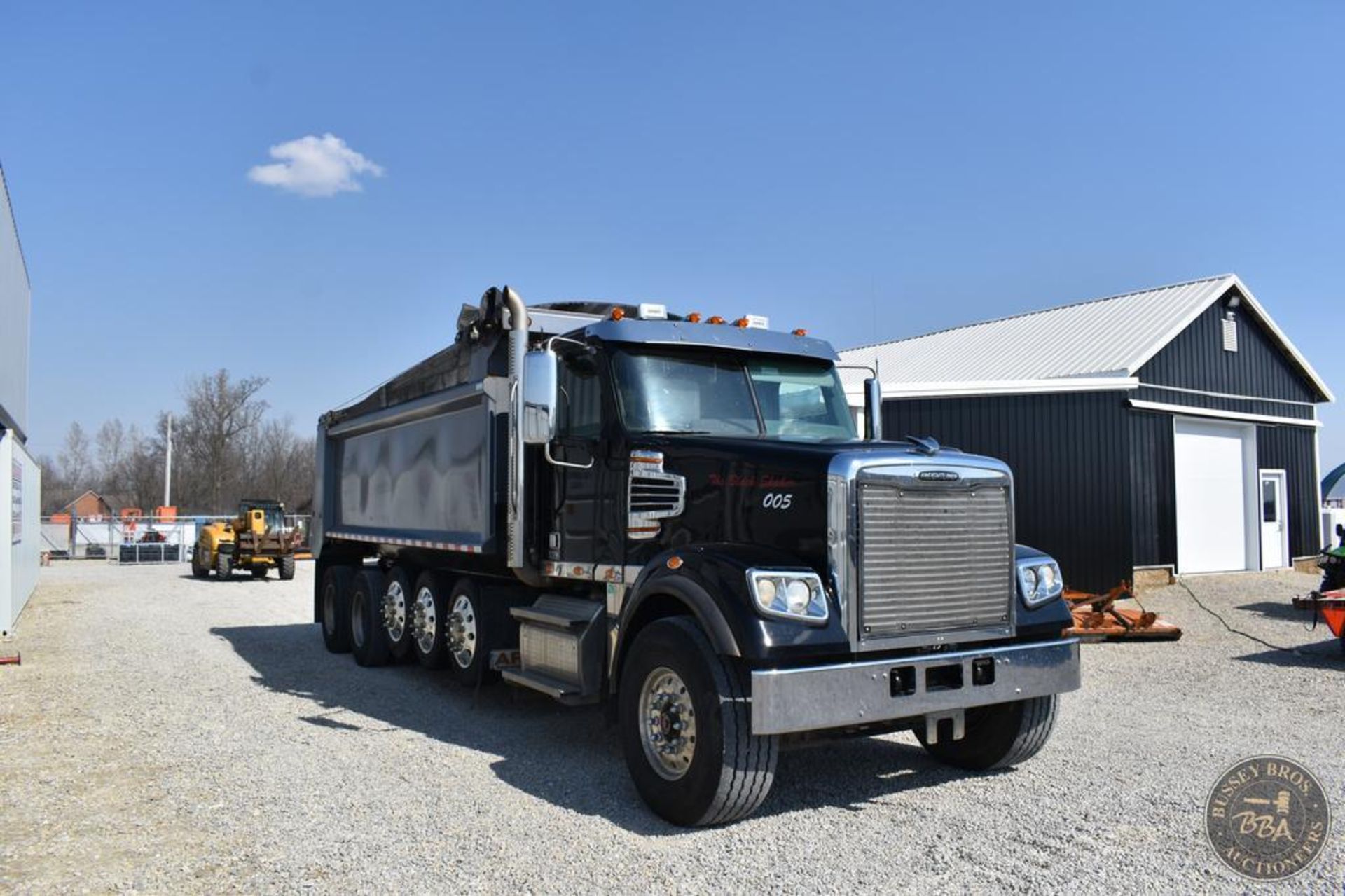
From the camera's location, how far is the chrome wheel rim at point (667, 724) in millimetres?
5148

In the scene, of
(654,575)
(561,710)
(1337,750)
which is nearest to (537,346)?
(654,575)

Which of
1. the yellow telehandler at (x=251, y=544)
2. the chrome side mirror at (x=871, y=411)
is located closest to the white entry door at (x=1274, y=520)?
the chrome side mirror at (x=871, y=411)

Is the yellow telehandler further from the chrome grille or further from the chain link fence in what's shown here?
the chrome grille

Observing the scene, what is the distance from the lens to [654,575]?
550cm

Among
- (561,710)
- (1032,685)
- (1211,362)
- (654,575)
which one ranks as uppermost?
(1211,362)

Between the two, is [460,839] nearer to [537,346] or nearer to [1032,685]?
[1032,685]

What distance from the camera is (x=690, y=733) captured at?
202 inches

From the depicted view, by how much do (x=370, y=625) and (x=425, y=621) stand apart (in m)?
1.26

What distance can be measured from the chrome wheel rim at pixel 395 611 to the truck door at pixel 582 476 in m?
3.49

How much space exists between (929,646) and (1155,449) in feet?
45.9

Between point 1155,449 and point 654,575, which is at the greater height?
point 1155,449

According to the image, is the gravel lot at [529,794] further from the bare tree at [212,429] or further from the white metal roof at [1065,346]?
the bare tree at [212,429]

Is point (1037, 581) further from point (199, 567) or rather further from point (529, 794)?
point (199, 567)

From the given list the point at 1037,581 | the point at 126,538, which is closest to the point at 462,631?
the point at 1037,581
